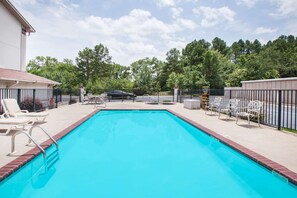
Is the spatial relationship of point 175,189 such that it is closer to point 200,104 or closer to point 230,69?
point 200,104

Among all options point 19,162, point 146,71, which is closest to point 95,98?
point 19,162

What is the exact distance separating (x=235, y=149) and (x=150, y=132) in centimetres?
365

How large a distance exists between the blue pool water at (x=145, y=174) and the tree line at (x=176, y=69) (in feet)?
75.1

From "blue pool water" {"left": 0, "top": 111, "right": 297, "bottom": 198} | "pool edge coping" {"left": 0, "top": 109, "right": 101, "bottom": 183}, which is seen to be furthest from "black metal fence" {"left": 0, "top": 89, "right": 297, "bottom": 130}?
"pool edge coping" {"left": 0, "top": 109, "right": 101, "bottom": 183}

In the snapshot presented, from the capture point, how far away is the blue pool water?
3.41 meters

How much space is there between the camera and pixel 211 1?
13.7 metres

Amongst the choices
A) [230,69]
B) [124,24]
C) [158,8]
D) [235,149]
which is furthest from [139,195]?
[230,69]

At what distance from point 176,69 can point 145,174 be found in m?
42.5

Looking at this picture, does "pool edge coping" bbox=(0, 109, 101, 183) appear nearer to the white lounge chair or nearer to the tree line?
the white lounge chair

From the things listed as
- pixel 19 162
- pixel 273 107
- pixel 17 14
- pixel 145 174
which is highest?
pixel 17 14

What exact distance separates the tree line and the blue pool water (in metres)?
22.9

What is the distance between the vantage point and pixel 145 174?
162 inches

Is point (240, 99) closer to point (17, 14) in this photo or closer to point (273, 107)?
point (273, 107)

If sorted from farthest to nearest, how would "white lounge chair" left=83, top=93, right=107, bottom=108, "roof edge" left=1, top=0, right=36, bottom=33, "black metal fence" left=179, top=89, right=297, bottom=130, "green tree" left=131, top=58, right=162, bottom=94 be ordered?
"green tree" left=131, top=58, right=162, bottom=94, "white lounge chair" left=83, top=93, right=107, bottom=108, "roof edge" left=1, top=0, right=36, bottom=33, "black metal fence" left=179, top=89, right=297, bottom=130
